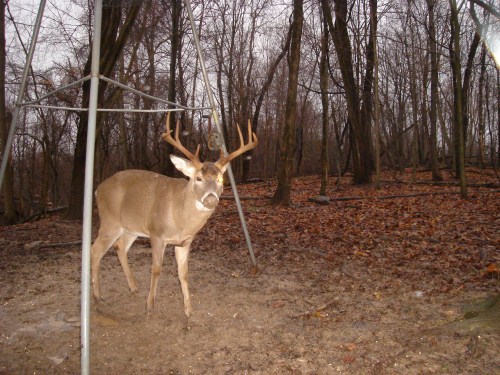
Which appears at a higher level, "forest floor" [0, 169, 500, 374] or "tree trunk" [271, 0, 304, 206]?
"tree trunk" [271, 0, 304, 206]

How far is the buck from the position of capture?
174 inches

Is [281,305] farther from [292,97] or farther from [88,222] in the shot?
[292,97]

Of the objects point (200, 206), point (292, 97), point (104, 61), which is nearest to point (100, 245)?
point (200, 206)

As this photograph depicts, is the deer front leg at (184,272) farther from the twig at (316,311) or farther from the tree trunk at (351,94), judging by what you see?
the tree trunk at (351,94)

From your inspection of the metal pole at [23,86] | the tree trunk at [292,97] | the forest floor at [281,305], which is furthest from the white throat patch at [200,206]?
the tree trunk at [292,97]

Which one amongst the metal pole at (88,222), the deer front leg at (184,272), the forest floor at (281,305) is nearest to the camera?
the metal pole at (88,222)

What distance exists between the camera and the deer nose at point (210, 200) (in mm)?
4125

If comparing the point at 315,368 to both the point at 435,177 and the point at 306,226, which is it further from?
the point at 435,177

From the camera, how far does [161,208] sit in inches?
185

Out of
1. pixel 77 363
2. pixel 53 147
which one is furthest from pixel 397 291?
pixel 53 147

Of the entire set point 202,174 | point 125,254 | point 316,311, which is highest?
point 202,174

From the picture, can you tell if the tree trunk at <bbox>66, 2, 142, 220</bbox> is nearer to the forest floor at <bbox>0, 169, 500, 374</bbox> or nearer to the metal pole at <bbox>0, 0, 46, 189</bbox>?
the forest floor at <bbox>0, 169, 500, 374</bbox>

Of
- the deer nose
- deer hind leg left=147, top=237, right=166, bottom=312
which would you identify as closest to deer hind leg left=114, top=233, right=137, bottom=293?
deer hind leg left=147, top=237, right=166, bottom=312

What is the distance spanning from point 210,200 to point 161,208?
2.87 ft
